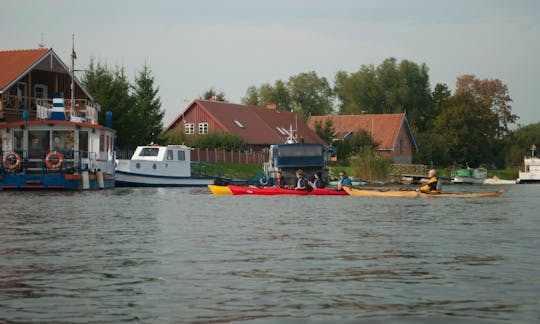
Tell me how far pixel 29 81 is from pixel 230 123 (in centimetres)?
3061

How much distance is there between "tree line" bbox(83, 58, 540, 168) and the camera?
56281 millimetres

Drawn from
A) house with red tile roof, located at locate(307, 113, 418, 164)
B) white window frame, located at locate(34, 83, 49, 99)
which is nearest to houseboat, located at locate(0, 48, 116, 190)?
white window frame, located at locate(34, 83, 49, 99)

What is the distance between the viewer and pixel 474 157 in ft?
313

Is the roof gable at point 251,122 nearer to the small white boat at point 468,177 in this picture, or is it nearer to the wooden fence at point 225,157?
the wooden fence at point 225,157

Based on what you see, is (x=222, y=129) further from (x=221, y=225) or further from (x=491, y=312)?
(x=491, y=312)

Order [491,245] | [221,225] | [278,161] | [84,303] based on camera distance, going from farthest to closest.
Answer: [278,161], [221,225], [491,245], [84,303]

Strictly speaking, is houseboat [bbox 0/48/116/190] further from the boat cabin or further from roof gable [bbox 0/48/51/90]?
the boat cabin

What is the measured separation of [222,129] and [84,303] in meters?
66.1

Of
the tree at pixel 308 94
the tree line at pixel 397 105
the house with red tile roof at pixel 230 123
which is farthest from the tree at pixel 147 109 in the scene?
the tree at pixel 308 94

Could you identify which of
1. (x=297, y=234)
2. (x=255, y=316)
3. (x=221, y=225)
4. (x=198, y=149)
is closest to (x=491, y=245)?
(x=297, y=234)

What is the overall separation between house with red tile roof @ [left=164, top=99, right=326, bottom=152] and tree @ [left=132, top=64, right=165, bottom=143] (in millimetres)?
13980

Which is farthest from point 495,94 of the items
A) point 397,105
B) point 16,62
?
point 16,62

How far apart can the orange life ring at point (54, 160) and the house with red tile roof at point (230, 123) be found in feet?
105

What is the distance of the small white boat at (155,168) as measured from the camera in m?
A: 48.8
